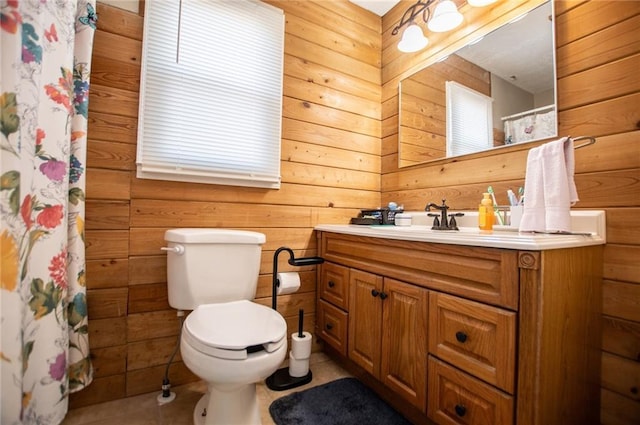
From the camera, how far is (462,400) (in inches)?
39.1

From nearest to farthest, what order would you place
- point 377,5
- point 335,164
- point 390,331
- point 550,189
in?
point 550,189 → point 390,331 → point 335,164 → point 377,5

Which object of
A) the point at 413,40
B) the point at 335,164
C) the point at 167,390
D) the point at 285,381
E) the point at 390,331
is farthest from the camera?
the point at 335,164

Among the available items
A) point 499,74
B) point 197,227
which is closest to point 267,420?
point 197,227

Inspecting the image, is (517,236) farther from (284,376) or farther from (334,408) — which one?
(284,376)

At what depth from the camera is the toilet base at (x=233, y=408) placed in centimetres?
111

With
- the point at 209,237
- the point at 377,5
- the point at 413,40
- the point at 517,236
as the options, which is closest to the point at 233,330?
the point at 209,237

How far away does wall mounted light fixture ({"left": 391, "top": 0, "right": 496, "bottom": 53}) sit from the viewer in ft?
5.16

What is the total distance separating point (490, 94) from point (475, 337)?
1245 mm

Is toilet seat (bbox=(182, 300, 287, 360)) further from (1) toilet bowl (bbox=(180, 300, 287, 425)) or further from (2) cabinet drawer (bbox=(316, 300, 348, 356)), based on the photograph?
(2) cabinet drawer (bbox=(316, 300, 348, 356))

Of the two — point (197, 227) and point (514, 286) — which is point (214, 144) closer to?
point (197, 227)

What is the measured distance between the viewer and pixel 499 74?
1.50 m

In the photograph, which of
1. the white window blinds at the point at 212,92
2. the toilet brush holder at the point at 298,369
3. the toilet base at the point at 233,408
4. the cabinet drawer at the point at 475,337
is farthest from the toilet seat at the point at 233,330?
the white window blinds at the point at 212,92

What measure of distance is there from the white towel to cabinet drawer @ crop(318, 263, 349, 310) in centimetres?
85

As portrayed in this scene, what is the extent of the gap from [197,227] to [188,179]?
254 millimetres
